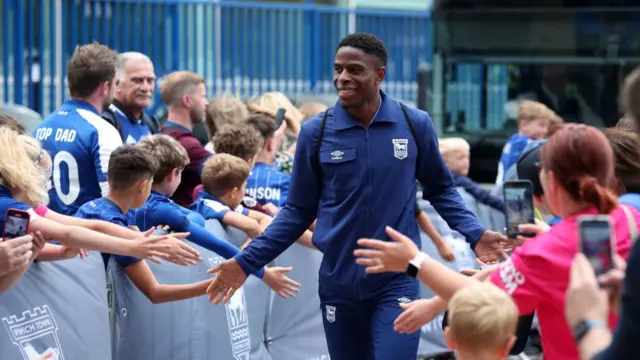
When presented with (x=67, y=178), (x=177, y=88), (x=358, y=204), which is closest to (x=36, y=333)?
(x=358, y=204)

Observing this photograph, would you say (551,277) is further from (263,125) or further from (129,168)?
(263,125)

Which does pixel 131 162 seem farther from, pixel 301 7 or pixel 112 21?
pixel 301 7

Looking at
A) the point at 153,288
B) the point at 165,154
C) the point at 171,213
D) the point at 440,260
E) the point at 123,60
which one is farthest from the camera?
the point at 440,260

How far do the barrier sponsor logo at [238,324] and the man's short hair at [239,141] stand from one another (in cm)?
110

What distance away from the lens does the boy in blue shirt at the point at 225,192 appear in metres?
7.51

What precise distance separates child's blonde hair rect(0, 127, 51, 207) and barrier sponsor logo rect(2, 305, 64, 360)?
554mm

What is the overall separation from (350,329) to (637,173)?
5.33 feet

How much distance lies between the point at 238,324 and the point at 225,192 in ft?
2.86

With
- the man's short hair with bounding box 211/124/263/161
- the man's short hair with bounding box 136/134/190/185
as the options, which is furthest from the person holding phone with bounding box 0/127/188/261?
the man's short hair with bounding box 211/124/263/161

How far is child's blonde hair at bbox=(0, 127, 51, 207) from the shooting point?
525 cm

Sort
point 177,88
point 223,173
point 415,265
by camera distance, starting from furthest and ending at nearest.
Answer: point 177,88 < point 223,173 < point 415,265

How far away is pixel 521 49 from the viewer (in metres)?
14.3

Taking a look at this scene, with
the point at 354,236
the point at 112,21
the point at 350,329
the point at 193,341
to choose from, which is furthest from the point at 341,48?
the point at 112,21

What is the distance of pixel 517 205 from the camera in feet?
15.1
